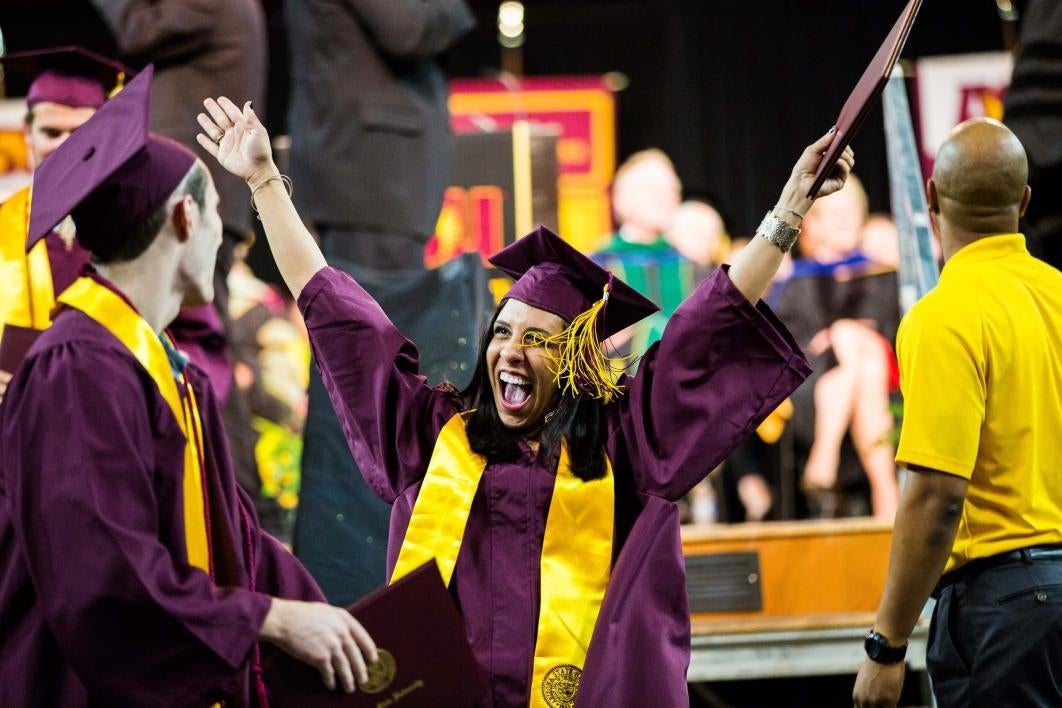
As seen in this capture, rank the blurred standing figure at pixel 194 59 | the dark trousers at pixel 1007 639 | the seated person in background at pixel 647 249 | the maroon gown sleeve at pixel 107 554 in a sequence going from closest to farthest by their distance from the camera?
1. the maroon gown sleeve at pixel 107 554
2. the dark trousers at pixel 1007 639
3. the blurred standing figure at pixel 194 59
4. the seated person in background at pixel 647 249

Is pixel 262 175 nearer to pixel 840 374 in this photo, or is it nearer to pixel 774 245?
pixel 774 245

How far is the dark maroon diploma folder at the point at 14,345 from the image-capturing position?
10.0ft

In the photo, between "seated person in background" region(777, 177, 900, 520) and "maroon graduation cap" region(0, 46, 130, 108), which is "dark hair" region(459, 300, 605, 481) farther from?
"seated person in background" region(777, 177, 900, 520)

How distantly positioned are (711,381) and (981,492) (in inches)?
21.5

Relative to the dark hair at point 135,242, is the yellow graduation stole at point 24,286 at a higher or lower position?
lower

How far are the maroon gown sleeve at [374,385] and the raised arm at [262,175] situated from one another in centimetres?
5

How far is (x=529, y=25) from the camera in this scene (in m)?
11.4

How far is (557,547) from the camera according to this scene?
2621mm

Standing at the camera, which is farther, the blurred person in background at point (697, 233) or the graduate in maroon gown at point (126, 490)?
the blurred person in background at point (697, 233)

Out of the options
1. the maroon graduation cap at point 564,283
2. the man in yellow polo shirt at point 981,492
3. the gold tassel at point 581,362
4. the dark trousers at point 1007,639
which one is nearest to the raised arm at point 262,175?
the maroon graduation cap at point 564,283

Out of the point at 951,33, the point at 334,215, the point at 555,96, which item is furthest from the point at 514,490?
the point at 951,33

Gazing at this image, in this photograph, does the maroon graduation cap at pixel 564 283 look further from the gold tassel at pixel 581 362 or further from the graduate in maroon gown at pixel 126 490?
the graduate in maroon gown at pixel 126 490

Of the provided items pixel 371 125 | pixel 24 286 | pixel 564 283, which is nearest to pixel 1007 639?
pixel 564 283

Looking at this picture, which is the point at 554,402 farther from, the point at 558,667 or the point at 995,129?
the point at 995,129
